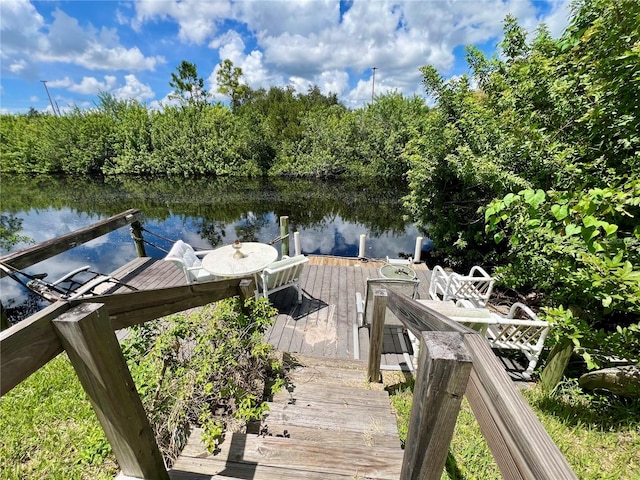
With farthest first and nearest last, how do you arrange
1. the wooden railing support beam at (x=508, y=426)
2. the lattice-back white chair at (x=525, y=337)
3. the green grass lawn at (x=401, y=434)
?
the lattice-back white chair at (x=525, y=337) < the green grass lawn at (x=401, y=434) < the wooden railing support beam at (x=508, y=426)

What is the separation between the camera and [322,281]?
220 inches

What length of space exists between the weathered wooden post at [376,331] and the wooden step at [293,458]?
0.93 m

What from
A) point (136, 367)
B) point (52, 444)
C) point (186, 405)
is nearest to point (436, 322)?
point (186, 405)

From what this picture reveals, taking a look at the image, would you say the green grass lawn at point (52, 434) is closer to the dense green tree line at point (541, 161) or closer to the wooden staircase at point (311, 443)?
the wooden staircase at point (311, 443)

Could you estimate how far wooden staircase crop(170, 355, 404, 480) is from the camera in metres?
1.38

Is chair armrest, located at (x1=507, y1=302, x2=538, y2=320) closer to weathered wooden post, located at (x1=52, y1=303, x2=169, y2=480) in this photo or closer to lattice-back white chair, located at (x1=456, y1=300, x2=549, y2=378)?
lattice-back white chair, located at (x1=456, y1=300, x2=549, y2=378)

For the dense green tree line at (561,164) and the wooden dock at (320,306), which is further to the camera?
the wooden dock at (320,306)

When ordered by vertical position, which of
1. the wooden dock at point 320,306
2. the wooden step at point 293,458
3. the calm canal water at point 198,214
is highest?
the wooden step at point 293,458

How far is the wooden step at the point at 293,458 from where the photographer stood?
138 centimetres

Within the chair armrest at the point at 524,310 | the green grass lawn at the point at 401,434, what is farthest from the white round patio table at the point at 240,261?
the chair armrest at the point at 524,310

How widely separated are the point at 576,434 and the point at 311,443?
7.49 ft

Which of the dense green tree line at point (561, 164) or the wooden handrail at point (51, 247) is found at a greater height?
the dense green tree line at point (561, 164)

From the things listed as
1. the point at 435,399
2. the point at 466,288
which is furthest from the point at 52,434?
the point at 466,288

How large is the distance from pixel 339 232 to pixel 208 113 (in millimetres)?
16212
